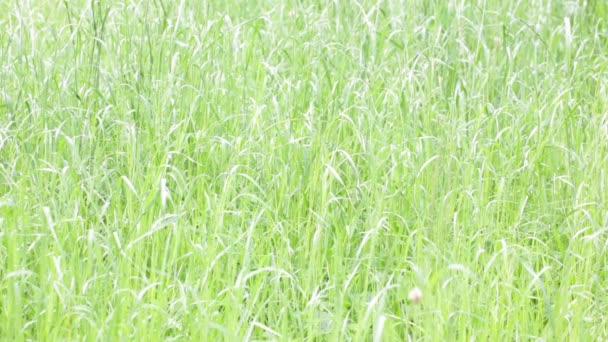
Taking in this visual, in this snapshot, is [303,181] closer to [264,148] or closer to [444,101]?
[264,148]

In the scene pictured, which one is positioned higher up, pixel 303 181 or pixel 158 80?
pixel 158 80

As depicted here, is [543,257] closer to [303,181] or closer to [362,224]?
[362,224]

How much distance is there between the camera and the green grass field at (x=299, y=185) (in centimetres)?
285

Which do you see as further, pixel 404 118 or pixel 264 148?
pixel 404 118

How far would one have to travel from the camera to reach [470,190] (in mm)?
3406

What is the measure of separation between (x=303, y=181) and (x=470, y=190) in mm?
611

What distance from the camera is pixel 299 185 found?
3.51 m

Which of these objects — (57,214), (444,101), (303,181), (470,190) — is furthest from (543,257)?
(57,214)

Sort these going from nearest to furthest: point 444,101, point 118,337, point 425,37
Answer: point 118,337, point 444,101, point 425,37

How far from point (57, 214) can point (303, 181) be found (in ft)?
2.96

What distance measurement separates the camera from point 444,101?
4.27 meters

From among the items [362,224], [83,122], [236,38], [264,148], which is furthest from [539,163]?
[83,122]

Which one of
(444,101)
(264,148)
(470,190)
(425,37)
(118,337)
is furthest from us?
(425,37)

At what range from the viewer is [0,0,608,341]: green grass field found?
2854 millimetres
